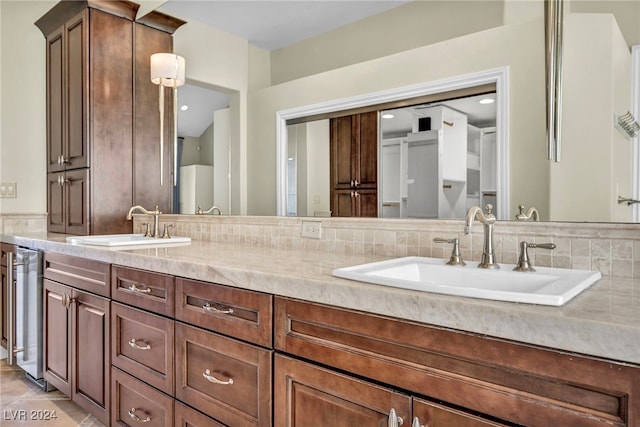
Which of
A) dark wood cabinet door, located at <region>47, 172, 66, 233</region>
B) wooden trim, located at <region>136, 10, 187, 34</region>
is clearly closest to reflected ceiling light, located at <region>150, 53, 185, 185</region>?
wooden trim, located at <region>136, 10, 187, 34</region>

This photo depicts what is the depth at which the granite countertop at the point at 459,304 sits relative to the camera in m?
0.67

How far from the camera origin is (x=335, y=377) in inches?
39.4

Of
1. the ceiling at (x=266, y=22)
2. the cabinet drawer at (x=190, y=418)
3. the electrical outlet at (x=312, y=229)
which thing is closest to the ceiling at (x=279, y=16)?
the ceiling at (x=266, y=22)

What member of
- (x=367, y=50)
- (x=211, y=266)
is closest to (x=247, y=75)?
(x=367, y=50)

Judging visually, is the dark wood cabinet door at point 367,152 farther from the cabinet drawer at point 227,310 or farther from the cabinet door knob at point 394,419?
the cabinet door knob at point 394,419

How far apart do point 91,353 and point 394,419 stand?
154 cm

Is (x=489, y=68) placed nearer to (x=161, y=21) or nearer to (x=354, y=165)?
(x=354, y=165)

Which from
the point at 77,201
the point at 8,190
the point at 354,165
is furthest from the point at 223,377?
the point at 8,190

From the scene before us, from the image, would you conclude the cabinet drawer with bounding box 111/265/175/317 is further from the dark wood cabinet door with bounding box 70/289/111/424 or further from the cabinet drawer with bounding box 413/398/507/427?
the cabinet drawer with bounding box 413/398/507/427

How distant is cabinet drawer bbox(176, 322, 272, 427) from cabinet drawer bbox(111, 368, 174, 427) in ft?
0.38

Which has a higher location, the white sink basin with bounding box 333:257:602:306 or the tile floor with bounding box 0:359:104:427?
the white sink basin with bounding box 333:257:602:306

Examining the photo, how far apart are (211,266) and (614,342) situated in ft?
3.36

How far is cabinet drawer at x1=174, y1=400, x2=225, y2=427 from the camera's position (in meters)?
1.34

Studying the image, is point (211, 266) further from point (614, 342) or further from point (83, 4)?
point (83, 4)
